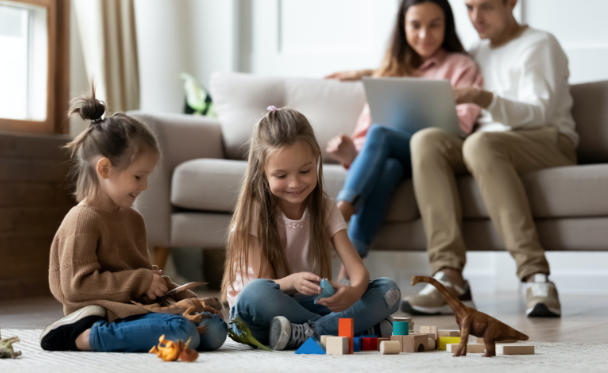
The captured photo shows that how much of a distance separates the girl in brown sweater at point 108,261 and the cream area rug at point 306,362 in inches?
1.6

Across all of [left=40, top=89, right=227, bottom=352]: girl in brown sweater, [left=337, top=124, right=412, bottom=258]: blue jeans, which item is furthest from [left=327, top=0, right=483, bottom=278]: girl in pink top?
[left=40, top=89, right=227, bottom=352]: girl in brown sweater

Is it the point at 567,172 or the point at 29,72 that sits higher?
the point at 29,72

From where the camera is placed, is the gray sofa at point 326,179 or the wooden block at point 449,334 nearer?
the wooden block at point 449,334

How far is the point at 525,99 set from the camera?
2189 mm

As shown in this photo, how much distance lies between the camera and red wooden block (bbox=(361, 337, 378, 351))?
1226 millimetres

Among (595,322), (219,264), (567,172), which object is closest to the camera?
(595,322)

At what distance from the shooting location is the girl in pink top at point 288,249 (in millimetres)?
1253

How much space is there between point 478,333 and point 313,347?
0.28m

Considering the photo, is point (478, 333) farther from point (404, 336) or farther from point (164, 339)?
point (164, 339)

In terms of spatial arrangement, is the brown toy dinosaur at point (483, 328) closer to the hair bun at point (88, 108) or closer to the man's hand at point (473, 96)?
the hair bun at point (88, 108)

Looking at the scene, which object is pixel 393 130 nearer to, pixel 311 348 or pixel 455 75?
pixel 455 75

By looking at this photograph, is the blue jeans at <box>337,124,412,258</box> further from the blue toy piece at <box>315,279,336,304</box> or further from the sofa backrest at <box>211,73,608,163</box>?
the blue toy piece at <box>315,279,336,304</box>

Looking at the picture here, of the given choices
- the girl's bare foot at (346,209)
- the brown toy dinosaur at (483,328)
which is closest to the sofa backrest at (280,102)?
the girl's bare foot at (346,209)

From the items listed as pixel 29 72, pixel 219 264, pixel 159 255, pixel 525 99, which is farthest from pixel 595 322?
pixel 29 72
